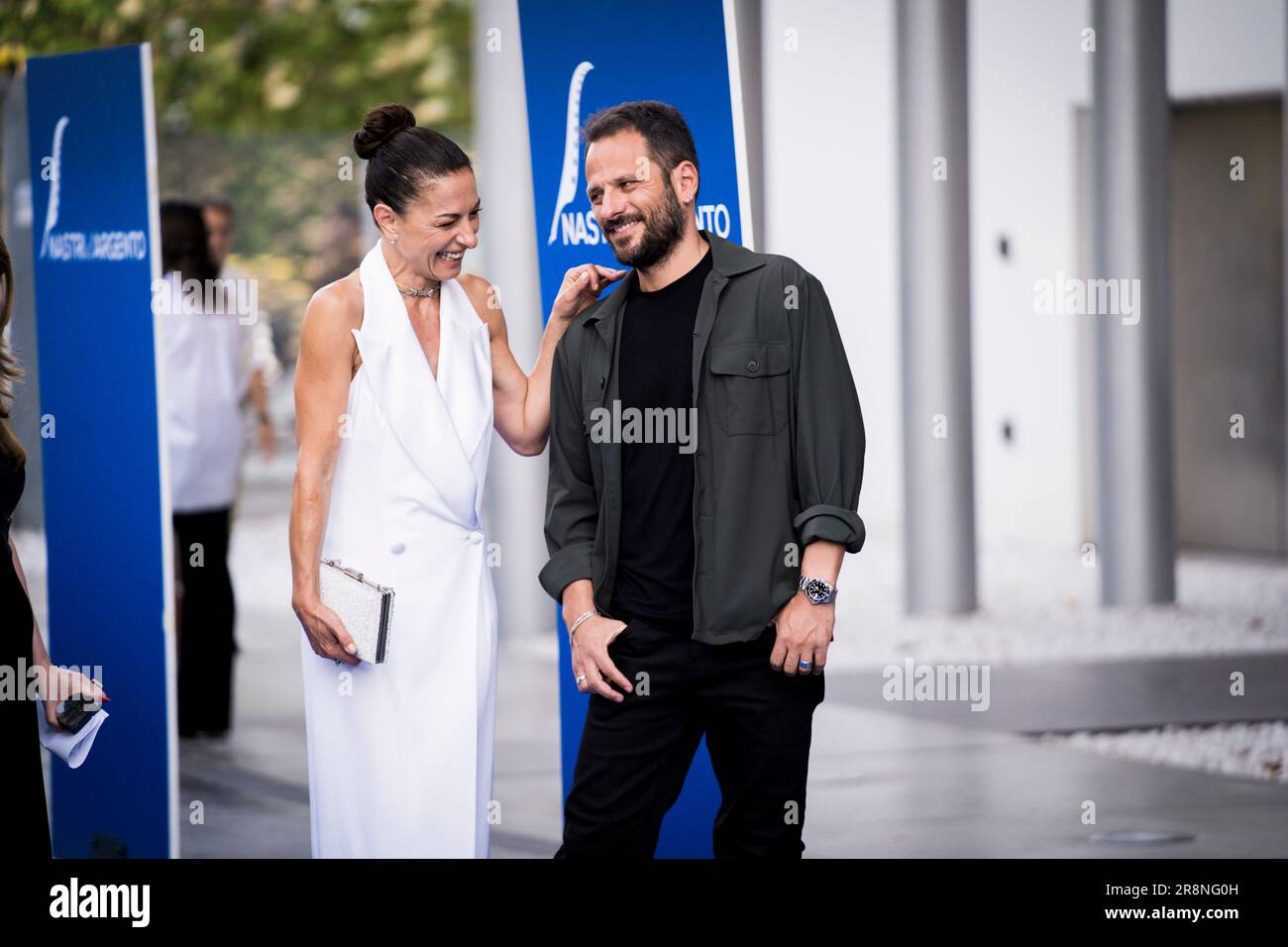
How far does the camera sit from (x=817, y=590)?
3707 mm

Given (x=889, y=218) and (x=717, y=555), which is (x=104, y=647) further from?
(x=889, y=218)

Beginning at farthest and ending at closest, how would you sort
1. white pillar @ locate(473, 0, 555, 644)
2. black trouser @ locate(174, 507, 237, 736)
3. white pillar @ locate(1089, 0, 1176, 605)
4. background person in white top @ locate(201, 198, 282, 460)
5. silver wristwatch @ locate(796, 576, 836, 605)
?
1. white pillar @ locate(1089, 0, 1176, 605)
2. white pillar @ locate(473, 0, 555, 644)
3. background person in white top @ locate(201, 198, 282, 460)
4. black trouser @ locate(174, 507, 237, 736)
5. silver wristwatch @ locate(796, 576, 836, 605)

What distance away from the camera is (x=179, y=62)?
1959cm

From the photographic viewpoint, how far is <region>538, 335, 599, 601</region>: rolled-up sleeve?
3.93 meters

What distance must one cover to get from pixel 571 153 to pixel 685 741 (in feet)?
5.05

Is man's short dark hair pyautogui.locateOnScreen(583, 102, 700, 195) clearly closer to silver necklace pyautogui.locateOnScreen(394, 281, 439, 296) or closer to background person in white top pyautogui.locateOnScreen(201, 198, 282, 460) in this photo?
silver necklace pyautogui.locateOnScreen(394, 281, 439, 296)

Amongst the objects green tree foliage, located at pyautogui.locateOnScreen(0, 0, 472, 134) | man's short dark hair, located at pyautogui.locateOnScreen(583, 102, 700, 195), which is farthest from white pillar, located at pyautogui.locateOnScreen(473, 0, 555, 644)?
green tree foliage, located at pyautogui.locateOnScreen(0, 0, 472, 134)

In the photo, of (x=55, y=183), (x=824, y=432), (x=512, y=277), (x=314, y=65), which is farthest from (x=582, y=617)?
(x=314, y=65)

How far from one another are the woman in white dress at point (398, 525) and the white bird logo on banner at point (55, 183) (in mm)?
1736

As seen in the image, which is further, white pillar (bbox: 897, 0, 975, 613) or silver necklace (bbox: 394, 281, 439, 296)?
white pillar (bbox: 897, 0, 975, 613)

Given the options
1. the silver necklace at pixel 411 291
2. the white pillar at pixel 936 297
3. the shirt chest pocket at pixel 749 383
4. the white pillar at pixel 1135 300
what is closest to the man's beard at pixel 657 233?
the shirt chest pocket at pixel 749 383

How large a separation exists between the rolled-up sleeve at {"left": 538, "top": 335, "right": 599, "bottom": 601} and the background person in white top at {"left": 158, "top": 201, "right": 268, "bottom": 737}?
365 centimetres

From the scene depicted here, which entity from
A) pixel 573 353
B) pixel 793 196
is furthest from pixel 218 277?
pixel 793 196
